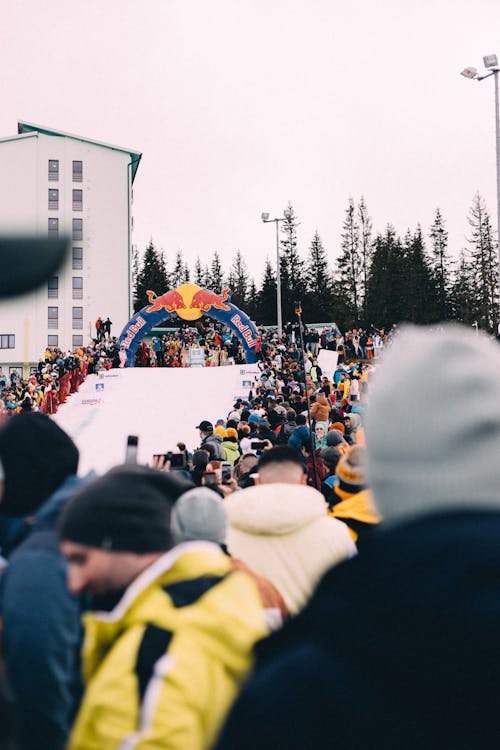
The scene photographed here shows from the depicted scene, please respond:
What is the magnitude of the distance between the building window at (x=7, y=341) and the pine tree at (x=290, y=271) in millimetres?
28883

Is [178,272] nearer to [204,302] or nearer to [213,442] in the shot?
[204,302]

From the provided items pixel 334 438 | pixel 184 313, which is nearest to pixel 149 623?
pixel 334 438

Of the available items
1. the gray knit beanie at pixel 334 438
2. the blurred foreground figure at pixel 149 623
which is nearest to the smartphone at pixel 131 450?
the blurred foreground figure at pixel 149 623

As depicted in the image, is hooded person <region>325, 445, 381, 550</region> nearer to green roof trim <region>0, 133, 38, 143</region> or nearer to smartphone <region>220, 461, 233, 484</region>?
smartphone <region>220, 461, 233, 484</region>

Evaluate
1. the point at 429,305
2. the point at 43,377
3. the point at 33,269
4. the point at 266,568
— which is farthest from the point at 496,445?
the point at 429,305

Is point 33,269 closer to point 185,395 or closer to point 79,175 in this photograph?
point 185,395

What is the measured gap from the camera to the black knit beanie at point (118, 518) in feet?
5.75

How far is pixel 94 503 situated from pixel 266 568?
128cm

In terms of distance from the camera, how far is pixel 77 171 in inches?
2104

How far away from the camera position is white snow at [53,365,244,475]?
2024cm

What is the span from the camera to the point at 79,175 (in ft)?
175

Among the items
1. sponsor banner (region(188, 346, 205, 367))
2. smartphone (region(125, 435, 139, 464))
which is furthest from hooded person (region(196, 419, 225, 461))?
sponsor banner (region(188, 346, 205, 367))

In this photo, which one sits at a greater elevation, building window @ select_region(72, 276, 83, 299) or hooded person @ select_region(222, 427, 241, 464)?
building window @ select_region(72, 276, 83, 299)

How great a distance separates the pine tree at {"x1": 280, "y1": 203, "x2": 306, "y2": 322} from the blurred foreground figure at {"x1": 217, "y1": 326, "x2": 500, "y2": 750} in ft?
230
